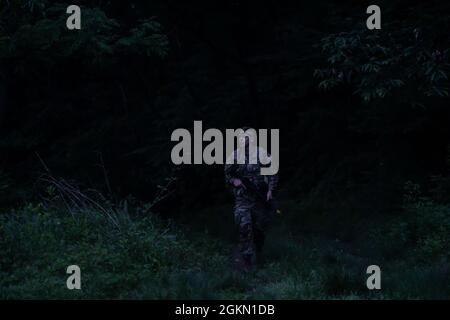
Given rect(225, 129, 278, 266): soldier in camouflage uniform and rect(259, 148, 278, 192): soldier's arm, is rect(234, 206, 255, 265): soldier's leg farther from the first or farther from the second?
rect(259, 148, 278, 192): soldier's arm

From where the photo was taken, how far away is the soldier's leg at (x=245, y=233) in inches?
414

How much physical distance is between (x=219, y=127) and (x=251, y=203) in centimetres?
547

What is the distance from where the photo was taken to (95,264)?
9094 millimetres

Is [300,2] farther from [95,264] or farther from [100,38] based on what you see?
[95,264]

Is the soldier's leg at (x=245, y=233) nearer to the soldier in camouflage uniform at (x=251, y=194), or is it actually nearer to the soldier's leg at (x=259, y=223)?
the soldier in camouflage uniform at (x=251, y=194)

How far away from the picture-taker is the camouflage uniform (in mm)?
10750

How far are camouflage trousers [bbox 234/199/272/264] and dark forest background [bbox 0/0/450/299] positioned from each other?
359mm

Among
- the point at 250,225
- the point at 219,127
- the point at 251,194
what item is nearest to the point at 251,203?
the point at 251,194

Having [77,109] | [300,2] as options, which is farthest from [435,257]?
[77,109]

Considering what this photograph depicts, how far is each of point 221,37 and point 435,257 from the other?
9.14 meters

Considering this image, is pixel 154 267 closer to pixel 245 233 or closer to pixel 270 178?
pixel 245 233

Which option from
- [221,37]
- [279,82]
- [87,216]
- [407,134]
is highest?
[221,37]

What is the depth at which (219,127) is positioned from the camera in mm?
16141
